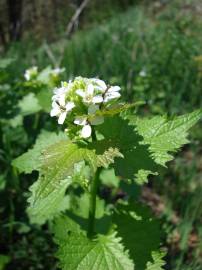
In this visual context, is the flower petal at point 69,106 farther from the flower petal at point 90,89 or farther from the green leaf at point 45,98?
the green leaf at point 45,98

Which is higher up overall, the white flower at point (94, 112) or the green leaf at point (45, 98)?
the white flower at point (94, 112)

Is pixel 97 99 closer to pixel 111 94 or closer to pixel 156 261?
pixel 111 94

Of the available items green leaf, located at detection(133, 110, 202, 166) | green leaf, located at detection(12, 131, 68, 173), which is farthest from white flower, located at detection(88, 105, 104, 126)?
green leaf, located at detection(12, 131, 68, 173)

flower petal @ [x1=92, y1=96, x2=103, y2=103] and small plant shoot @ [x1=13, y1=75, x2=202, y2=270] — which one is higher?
flower petal @ [x1=92, y1=96, x2=103, y2=103]

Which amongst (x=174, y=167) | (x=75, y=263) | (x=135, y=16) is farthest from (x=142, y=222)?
(x=135, y=16)

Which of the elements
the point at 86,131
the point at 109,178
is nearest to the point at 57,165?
the point at 86,131

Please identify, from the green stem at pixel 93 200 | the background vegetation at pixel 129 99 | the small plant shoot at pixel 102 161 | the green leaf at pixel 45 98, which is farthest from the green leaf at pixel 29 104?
the green stem at pixel 93 200

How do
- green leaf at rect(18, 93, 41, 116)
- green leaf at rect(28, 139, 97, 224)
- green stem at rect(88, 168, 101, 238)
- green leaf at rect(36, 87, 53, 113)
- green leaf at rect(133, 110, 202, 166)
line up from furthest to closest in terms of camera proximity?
green leaf at rect(18, 93, 41, 116), green leaf at rect(36, 87, 53, 113), green stem at rect(88, 168, 101, 238), green leaf at rect(133, 110, 202, 166), green leaf at rect(28, 139, 97, 224)

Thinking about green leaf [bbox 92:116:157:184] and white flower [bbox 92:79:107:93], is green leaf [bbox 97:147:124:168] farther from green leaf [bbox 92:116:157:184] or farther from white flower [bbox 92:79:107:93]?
white flower [bbox 92:79:107:93]
